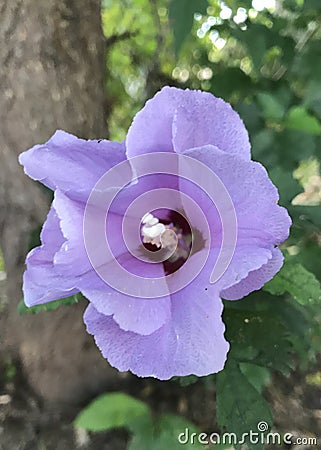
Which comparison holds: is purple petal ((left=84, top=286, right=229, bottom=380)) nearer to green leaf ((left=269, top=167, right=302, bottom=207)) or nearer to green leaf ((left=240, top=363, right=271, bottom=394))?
green leaf ((left=269, top=167, right=302, bottom=207))

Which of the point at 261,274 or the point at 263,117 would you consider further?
the point at 263,117

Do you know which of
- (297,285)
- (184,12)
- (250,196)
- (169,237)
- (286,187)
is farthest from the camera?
(184,12)

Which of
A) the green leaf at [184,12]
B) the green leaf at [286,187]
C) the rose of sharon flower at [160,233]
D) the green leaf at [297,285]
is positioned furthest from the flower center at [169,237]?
the green leaf at [184,12]

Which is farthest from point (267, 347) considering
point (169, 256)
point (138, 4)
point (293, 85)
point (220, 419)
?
point (138, 4)

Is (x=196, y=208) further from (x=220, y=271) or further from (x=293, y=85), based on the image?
(x=293, y=85)

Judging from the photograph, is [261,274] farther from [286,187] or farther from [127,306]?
[286,187]

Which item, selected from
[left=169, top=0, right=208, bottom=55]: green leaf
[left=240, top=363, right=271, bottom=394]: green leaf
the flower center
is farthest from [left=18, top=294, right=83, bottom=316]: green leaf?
[left=169, top=0, right=208, bottom=55]: green leaf

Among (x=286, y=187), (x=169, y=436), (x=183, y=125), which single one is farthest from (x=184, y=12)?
(x=169, y=436)
